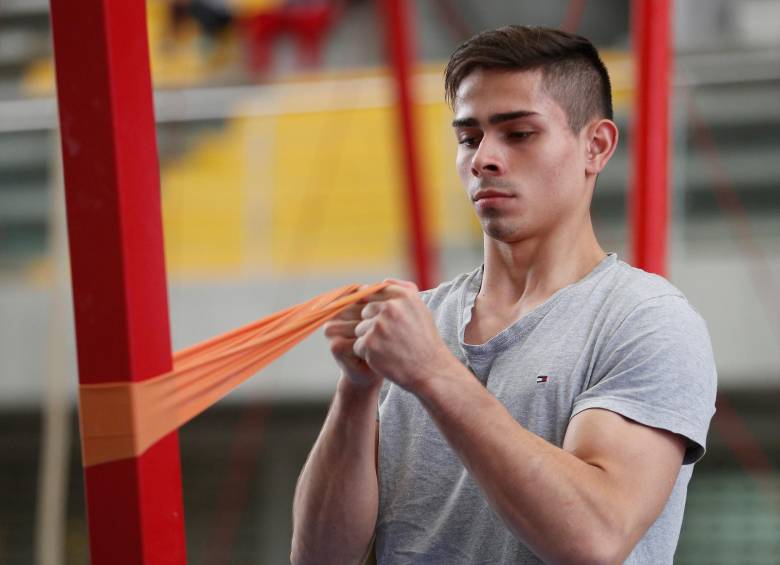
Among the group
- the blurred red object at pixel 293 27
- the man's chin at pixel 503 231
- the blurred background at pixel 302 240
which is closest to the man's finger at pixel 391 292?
the man's chin at pixel 503 231

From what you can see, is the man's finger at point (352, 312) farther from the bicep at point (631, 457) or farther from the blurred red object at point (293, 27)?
the blurred red object at point (293, 27)

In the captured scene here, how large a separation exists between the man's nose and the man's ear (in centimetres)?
10

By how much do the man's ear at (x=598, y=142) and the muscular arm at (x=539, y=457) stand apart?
0.25m

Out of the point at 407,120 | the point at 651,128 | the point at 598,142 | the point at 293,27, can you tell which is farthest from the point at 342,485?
the point at 293,27

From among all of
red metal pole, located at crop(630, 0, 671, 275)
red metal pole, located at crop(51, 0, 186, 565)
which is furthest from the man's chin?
red metal pole, located at crop(630, 0, 671, 275)

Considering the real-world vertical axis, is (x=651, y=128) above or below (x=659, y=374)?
above

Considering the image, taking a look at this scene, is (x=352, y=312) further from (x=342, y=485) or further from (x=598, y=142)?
(x=598, y=142)

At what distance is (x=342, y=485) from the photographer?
1156 millimetres

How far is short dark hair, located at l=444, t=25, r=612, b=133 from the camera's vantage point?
3.75ft

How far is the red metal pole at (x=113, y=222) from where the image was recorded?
38.1 inches

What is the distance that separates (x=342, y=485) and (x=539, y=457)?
0.83ft

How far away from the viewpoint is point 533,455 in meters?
0.97

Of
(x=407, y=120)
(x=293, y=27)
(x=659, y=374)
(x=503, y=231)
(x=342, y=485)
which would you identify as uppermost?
(x=293, y=27)

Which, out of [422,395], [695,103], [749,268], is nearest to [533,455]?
[422,395]
